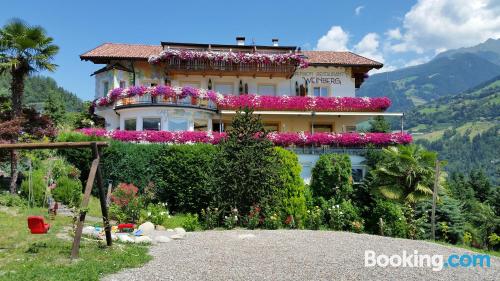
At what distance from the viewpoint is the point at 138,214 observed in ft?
60.0

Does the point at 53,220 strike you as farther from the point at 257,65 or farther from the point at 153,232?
the point at 257,65

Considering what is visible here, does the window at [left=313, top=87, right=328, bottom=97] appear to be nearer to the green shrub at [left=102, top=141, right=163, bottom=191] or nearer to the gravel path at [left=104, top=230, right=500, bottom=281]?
the green shrub at [left=102, top=141, right=163, bottom=191]

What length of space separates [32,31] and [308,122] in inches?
761

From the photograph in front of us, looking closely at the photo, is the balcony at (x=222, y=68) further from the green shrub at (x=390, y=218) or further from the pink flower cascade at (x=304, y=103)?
the green shrub at (x=390, y=218)

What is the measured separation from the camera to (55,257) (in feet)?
34.7

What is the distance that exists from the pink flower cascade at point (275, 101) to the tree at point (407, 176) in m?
8.24

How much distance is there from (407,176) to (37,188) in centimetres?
1809

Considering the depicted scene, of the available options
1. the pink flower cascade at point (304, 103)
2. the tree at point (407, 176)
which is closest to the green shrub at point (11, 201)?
the pink flower cascade at point (304, 103)

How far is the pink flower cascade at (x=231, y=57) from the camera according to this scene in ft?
98.4

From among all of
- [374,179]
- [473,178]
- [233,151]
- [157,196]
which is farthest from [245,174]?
[473,178]

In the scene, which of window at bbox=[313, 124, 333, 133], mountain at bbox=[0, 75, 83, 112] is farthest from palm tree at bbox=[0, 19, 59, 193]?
mountain at bbox=[0, 75, 83, 112]

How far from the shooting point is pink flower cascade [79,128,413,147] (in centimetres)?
2689

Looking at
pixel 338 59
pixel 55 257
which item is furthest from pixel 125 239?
pixel 338 59

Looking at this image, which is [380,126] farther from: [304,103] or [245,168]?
[245,168]
